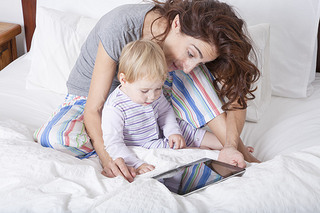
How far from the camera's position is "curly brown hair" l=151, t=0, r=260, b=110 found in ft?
3.87

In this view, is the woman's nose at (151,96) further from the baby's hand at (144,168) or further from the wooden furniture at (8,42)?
the wooden furniture at (8,42)

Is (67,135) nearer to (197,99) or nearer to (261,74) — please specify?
Result: (197,99)

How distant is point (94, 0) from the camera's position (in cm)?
196

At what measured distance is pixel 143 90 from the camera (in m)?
1.21

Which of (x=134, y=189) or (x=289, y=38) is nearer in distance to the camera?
(x=134, y=189)

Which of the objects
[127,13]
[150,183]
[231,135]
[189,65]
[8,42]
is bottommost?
[8,42]

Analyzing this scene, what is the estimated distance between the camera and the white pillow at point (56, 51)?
69.4 inches

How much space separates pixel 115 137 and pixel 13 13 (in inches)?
55.9

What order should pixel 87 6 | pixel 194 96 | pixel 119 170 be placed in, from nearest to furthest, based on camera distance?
pixel 119 170 → pixel 194 96 → pixel 87 6

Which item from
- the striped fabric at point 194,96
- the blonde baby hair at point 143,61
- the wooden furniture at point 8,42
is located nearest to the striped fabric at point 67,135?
the blonde baby hair at point 143,61

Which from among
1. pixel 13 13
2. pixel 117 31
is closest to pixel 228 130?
pixel 117 31

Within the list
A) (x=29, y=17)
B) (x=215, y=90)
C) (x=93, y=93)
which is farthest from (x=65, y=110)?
(x=29, y=17)

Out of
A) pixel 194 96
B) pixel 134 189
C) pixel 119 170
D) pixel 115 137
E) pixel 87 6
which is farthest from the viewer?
pixel 87 6

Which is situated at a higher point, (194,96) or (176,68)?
(176,68)
